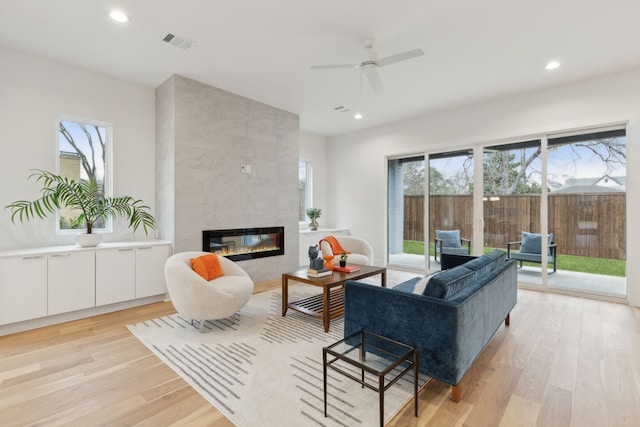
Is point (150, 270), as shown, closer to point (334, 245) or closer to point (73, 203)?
point (73, 203)

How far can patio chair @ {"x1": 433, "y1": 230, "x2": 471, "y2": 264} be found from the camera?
539 cm

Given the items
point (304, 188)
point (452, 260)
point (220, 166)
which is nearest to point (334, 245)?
point (452, 260)

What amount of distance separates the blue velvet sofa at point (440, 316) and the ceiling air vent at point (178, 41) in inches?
120

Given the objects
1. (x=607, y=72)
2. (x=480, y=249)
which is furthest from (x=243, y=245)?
(x=607, y=72)

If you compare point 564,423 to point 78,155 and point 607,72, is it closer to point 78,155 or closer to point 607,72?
point 607,72

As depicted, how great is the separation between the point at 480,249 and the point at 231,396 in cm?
467

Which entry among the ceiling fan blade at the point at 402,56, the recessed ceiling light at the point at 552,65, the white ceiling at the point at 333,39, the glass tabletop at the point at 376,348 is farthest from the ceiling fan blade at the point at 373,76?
the glass tabletop at the point at 376,348

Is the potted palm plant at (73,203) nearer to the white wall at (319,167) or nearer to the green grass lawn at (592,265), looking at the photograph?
the white wall at (319,167)

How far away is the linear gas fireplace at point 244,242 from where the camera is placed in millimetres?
4465

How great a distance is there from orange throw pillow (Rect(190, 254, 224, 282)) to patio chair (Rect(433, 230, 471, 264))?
392 centimetres

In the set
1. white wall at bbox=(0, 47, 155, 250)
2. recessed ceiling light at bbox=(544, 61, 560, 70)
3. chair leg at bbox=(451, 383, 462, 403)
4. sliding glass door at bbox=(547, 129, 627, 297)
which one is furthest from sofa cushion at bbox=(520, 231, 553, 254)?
white wall at bbox=(0, 47, 155, 250)

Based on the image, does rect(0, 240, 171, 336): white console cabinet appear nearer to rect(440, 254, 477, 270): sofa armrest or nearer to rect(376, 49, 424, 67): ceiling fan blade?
rect(376, 49, 424, 67): ceiling fan blade

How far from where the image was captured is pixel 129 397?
6.63 ft

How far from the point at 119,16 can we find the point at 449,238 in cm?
556
